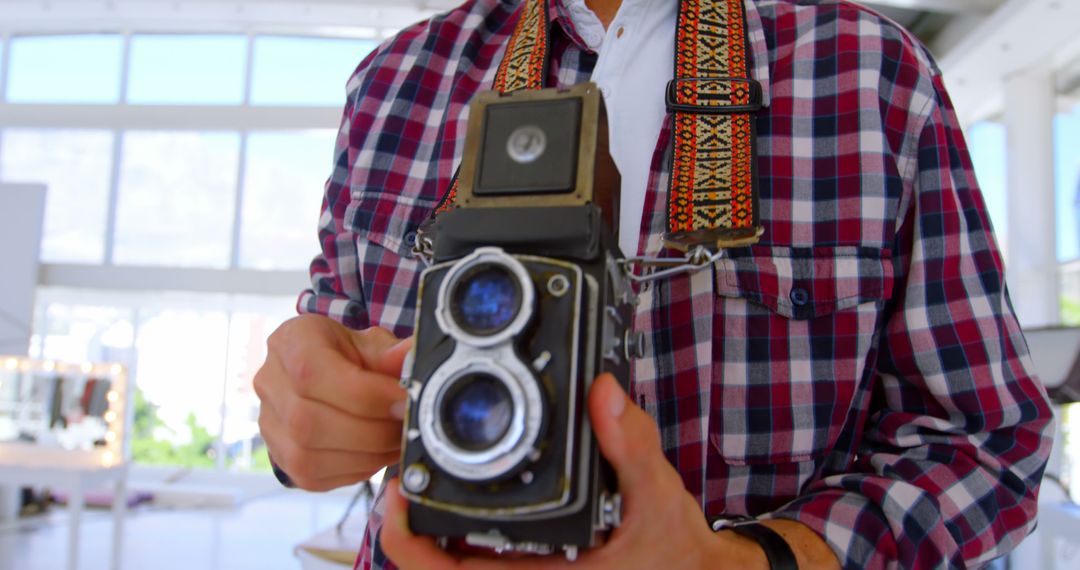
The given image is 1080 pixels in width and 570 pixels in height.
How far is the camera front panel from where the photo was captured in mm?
471

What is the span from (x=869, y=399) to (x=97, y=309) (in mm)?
8501

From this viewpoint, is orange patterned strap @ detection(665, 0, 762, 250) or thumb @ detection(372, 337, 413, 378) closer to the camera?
thumb @ detection(372, 337, 413, 378)

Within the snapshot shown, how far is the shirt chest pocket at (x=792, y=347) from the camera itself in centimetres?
73

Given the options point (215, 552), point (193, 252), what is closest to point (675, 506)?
point (215, 552)

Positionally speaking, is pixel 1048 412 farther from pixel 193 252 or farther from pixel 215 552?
pixel 193 252

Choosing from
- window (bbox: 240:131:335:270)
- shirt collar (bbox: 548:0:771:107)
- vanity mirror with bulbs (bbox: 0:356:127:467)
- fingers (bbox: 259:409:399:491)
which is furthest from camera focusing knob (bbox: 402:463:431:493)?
window (bbox: 240:131:335:270)

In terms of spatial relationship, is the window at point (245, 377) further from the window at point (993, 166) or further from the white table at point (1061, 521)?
the white table at point (1061, 521)

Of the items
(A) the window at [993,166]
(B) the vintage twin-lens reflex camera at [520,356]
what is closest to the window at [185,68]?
(A) the window at [993,166]

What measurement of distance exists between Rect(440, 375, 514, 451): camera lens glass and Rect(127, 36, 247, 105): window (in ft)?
26.2

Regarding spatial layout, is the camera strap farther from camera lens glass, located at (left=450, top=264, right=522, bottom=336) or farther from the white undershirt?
camera lens glass, located at (left=450, top=264, right=522, bottom=336)

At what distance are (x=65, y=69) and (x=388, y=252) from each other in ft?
29.2

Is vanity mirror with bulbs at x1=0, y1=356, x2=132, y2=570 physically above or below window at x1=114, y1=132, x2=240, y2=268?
below

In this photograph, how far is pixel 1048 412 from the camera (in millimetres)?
698

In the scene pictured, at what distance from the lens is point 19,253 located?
597cm
